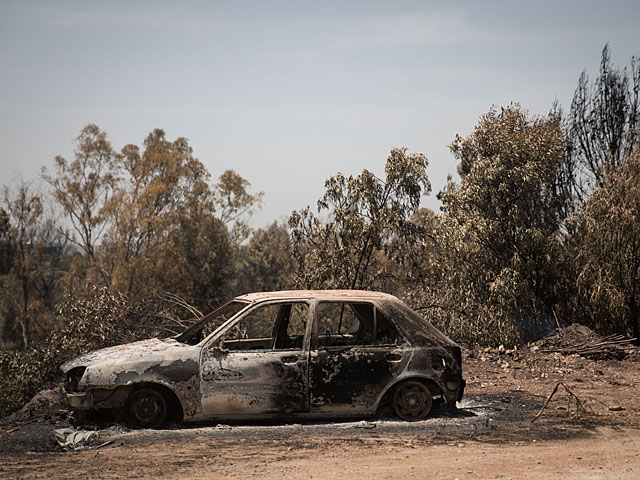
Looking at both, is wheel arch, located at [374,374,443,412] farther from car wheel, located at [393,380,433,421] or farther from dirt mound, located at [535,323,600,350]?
dirt mound, located at [535,323,600,350]

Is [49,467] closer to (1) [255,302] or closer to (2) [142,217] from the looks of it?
(1) [255,302]

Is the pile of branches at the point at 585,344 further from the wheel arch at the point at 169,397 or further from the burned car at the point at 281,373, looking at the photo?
the wheel arch at the point at 169,397

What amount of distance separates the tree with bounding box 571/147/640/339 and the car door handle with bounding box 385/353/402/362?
31.8ft

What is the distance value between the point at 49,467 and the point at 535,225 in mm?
15021

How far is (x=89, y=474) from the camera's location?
632 centimetres

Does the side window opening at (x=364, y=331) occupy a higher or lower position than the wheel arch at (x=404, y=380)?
higher

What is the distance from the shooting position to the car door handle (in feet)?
27.2

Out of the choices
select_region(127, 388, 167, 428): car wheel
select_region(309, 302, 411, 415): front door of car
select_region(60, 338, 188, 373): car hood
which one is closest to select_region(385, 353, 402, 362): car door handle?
select_region(309, 302, 411, 415): front door of car

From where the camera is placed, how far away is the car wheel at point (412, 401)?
27.4 feet

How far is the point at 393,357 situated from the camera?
8312mm

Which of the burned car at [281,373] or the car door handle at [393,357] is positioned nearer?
the burned car at [281,373]

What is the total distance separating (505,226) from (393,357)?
11.1 meters

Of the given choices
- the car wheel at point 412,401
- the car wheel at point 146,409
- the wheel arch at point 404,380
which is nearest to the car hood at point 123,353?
the car wheel at point 146,409

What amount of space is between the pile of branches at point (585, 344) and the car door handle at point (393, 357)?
24.0 feet
